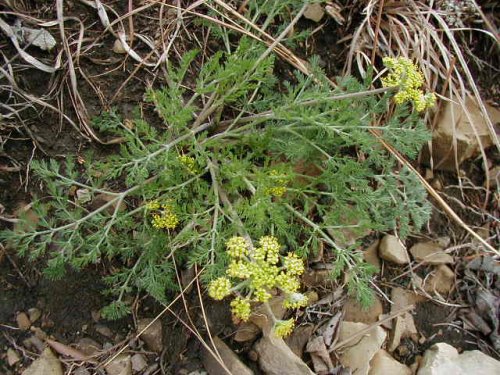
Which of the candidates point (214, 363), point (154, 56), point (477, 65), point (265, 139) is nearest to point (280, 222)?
point (265, 139)

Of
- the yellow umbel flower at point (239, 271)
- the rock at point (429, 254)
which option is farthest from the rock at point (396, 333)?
the yellow umbel flower at point (239, 271)

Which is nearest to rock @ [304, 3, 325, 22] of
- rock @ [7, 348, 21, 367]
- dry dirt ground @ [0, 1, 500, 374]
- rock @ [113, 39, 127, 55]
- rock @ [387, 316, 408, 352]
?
dry dirt ground @ [0, 1, 500, 374]

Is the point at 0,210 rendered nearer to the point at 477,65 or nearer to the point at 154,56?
the point at 154,56

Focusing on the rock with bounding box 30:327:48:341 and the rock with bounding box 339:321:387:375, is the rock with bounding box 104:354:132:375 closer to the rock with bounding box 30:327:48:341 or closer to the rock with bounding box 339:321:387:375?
the rock with bounding box 30:327:48:341

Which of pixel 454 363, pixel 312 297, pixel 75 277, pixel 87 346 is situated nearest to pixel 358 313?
pixel 312 297

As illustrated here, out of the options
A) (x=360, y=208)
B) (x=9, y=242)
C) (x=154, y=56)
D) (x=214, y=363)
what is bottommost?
(x=214, y=363)

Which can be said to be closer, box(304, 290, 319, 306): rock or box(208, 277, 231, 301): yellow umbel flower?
box(208, 277, 231, 301): yellow umbel flower

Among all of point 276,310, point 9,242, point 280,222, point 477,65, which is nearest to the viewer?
point 280,222
